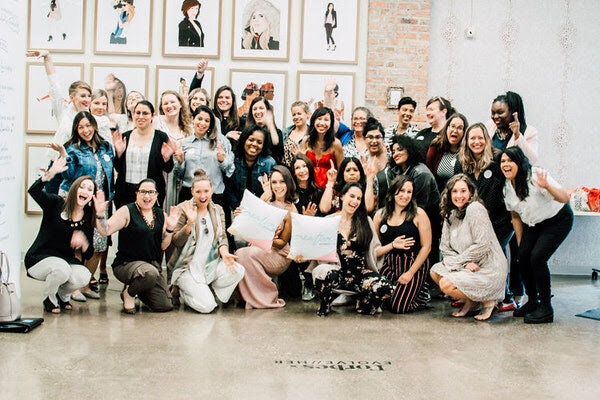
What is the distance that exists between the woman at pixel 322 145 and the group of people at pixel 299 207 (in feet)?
0.03

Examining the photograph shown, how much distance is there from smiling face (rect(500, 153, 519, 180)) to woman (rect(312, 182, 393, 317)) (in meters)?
1.18

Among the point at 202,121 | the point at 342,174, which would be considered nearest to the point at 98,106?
the point at 202,121

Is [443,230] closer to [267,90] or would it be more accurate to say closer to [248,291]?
[248,291]

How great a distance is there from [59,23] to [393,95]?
397 centimetres

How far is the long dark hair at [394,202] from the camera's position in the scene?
5875 millimetres

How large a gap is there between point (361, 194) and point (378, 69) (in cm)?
280

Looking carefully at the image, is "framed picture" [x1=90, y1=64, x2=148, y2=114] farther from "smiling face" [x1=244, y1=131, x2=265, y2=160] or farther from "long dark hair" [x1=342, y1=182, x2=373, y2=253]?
"long dark hair" [x1=342, y1=182, x2=373, y2=253]

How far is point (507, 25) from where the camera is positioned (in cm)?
831

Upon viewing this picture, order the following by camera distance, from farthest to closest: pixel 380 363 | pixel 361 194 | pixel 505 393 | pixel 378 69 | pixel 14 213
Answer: pixel 378 69
pixel 361 194
pixel 14 213
pixel 380 363
pixel 505 393

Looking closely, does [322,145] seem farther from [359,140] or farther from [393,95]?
[393,95]

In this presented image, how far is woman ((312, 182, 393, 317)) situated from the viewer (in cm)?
563

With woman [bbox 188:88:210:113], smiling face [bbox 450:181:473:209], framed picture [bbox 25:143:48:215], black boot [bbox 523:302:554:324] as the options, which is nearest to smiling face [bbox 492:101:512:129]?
smiling face [bbox 450:181:473:209]

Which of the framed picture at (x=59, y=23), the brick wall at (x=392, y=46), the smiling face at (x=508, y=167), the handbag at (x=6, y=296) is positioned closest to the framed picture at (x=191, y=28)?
the framed picture at (x=59, y=23)

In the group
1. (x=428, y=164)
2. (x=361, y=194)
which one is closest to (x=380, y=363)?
(x=361, y=194)
